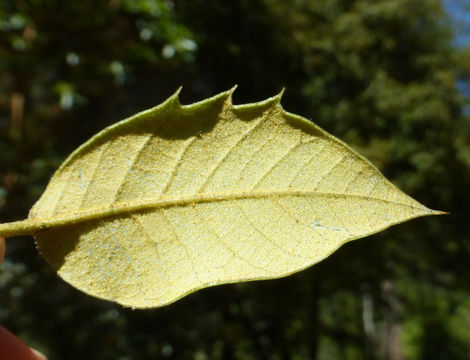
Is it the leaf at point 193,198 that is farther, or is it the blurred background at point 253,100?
the blurred background at point 253,100

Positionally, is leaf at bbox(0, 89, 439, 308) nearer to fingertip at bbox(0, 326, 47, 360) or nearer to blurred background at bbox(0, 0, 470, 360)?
fingertip at bbox(0, 326, 47, 360)

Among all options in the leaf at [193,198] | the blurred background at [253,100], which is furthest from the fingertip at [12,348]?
the blurred background at [253,100]

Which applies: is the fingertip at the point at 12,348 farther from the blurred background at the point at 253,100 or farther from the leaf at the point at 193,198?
the blurred background at the point at 253,100

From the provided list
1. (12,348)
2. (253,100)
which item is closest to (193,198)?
(12,348)

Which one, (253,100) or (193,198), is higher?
(193,198)

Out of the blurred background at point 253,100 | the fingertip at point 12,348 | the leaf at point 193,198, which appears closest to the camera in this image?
the leaf at point 193,198

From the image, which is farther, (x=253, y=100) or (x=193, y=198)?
(x=253, y=100)

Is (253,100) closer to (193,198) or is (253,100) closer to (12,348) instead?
(12,348)

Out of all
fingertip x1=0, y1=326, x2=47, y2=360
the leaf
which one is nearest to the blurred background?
the leaf
